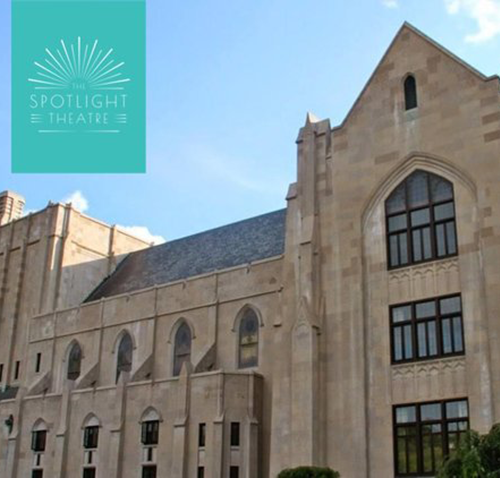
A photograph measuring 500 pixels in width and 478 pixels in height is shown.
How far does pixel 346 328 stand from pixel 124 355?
61.5ft

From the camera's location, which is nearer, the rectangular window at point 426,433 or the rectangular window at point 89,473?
the rectangular window at point 426,433

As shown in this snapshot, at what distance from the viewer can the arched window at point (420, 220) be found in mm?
27641

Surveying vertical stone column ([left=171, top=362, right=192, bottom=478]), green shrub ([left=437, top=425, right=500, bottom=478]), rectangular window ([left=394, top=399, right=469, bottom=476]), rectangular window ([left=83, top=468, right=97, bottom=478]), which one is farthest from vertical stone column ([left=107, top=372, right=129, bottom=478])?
green shrub ([left=437, top=425, right=500, bottom=478])

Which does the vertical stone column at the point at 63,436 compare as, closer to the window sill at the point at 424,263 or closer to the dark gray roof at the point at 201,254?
the dark gray roof at the point at 201,254

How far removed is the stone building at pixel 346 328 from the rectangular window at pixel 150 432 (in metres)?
0.09

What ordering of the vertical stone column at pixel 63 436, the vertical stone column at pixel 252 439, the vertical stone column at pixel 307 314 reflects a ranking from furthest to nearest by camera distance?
the vertical stone column at pixel 63 436
the vertical stone column at pixel 252 439
the vertical stone column at pixel 307 314

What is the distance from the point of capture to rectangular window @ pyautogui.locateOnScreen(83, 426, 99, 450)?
3934cm

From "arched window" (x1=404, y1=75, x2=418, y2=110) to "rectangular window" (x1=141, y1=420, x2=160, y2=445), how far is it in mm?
18321

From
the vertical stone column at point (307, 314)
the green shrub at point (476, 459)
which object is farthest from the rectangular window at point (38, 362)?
the green shrub at point (476, 459)

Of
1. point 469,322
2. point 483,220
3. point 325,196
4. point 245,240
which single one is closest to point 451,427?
point 469,322

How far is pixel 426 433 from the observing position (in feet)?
85.3

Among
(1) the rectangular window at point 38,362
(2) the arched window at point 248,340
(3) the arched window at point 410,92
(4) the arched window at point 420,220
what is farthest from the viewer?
(1) the rectangular window at point 38,362

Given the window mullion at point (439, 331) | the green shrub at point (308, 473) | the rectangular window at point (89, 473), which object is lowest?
the green shrub at point (308, 473)

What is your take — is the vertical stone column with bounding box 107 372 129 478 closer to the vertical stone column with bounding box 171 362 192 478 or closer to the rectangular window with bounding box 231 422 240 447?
the vertical stone column with bounding box 171 362 192 478
